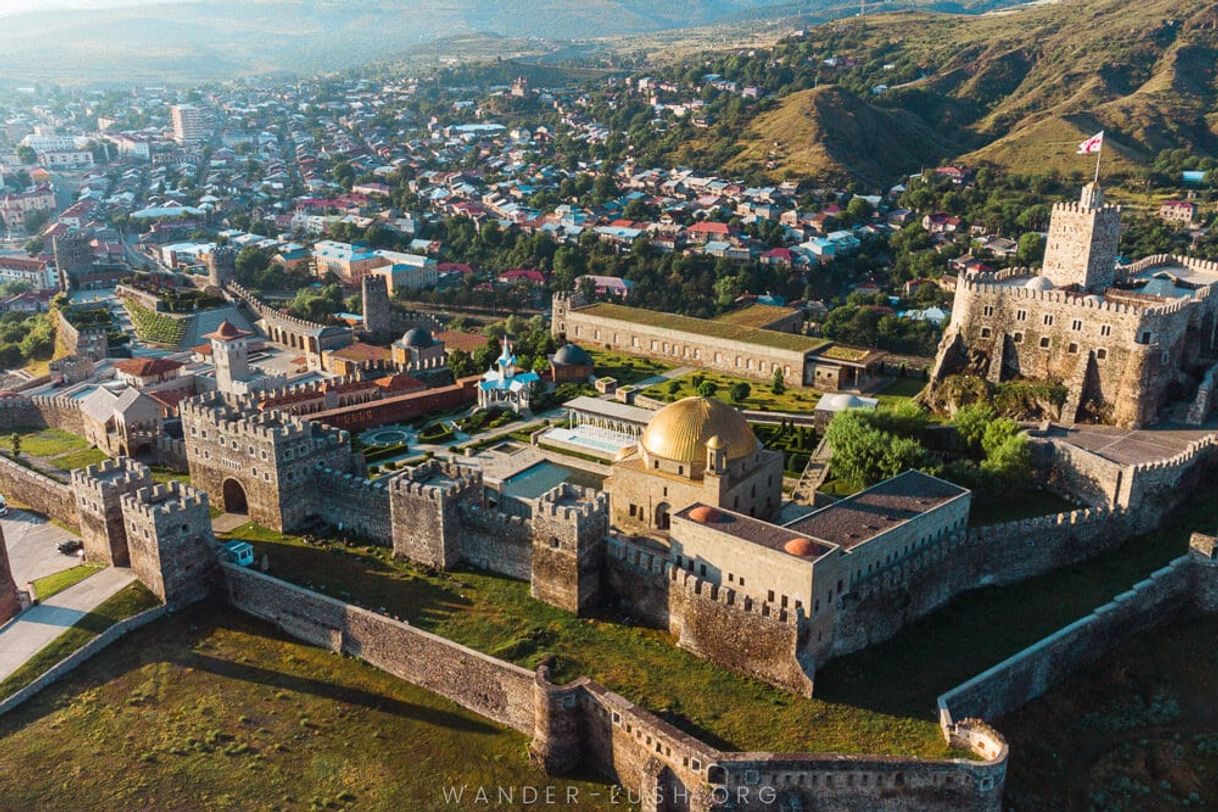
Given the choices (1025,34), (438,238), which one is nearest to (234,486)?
(438,238)

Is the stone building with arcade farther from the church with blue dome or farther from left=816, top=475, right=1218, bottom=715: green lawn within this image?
the church with blue dome

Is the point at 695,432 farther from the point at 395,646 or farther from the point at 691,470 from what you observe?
the point at 395,646

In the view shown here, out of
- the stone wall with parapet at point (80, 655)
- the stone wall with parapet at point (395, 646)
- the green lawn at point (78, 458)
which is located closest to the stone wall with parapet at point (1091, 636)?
the stone wall with parapet at point (395, 646)

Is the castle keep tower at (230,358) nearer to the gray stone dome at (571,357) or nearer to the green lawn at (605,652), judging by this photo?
the gray stone dome at (571,357)

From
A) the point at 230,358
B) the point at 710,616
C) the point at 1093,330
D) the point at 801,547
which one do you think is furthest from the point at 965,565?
the point at 230,358

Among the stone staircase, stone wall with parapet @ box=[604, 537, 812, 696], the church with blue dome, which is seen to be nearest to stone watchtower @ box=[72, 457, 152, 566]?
stone wall with parapet @ box=[604, 537, 812, 696]

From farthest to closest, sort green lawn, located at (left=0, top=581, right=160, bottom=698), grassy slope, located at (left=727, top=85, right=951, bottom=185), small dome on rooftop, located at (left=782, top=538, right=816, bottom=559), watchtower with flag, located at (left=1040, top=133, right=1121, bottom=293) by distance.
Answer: grassy slope, located at (left=727, top=85, right=951, bottom=185) → watchtower with flag, located at (left=1040, top=133, right=1121, bottom=293) → green lawn, located at (left=0, top=581, right=160, bottom=698) → small dome on rooftop, located at (left=782, top=538, right=816, bottom=559)
